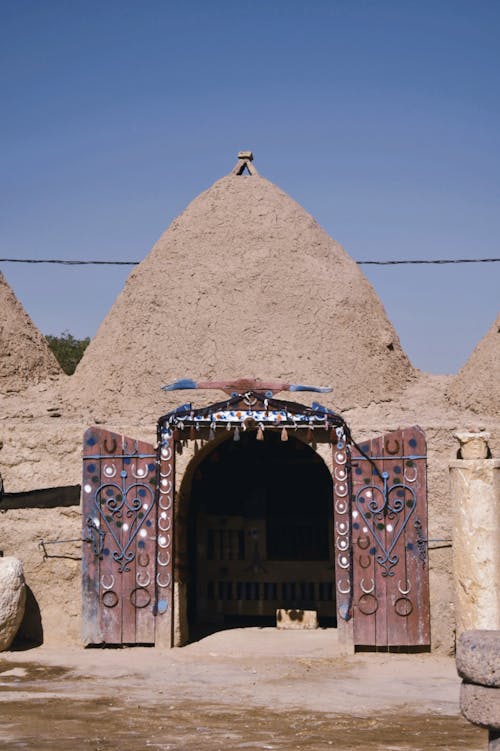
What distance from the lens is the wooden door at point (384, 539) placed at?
1102 cm

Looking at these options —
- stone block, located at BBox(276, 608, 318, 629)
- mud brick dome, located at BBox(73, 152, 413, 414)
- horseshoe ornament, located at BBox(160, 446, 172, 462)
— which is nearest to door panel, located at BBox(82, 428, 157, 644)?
horseshoe ornament, located at BBox(160, 446, 172, 462)

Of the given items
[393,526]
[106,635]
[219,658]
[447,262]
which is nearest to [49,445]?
[106,635]

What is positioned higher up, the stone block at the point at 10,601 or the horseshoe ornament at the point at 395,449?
the horseshoe ornament at the point at 395,449

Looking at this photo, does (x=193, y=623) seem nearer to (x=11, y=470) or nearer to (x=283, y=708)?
(x=11, y=470)

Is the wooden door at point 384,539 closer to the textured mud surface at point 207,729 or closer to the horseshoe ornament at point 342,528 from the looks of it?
the horseshoe ornament at point 342,528

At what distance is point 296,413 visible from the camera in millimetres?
11492

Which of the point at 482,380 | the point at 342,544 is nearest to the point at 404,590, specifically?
the point at 342,544

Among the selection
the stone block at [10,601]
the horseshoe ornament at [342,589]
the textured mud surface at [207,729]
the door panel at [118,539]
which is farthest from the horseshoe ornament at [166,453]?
the textured mud surface at [207,729]

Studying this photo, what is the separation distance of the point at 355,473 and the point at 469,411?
1.80 metres

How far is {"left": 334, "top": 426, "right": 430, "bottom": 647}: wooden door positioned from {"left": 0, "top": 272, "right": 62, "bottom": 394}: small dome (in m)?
5.04

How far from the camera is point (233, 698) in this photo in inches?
350

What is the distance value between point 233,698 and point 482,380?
17.5 ft

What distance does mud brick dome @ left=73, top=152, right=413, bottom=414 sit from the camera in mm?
12852

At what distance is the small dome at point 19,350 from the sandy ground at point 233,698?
412cm
